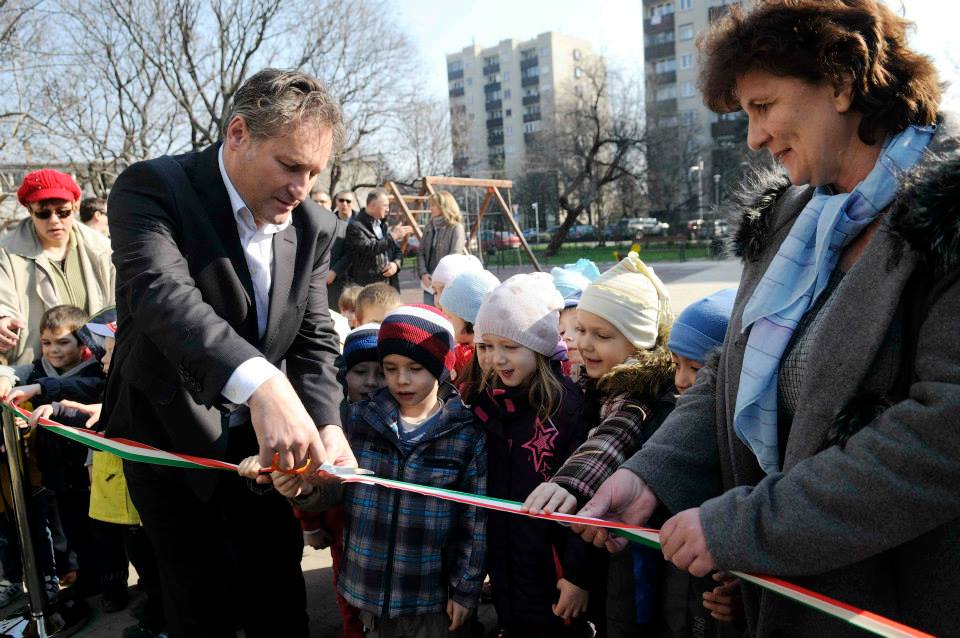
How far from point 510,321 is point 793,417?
1.69m

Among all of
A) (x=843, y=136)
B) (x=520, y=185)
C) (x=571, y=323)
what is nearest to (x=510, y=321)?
(x=571, y=323)

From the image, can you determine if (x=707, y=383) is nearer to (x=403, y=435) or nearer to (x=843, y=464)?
(x=843, y=464)

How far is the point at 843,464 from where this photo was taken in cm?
129

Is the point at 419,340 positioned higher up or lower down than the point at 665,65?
lower down

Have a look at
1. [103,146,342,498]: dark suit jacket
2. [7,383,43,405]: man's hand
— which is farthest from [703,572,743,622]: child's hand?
[7,383,43,405]: man's hand

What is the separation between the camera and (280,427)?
1777mm

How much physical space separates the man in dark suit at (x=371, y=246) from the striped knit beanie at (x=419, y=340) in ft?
18.2

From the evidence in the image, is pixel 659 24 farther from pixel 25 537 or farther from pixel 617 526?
pixel 617 526

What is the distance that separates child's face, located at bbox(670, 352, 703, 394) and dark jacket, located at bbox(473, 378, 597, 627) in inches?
15.4

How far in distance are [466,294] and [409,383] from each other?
1338 millimetres

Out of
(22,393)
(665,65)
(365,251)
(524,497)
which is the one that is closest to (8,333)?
(22,393)

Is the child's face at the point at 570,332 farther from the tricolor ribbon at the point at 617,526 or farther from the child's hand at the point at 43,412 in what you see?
the child's hand at the point at 43,412

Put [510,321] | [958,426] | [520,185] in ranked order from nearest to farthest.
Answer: [958,426], [510,321], [520,185]

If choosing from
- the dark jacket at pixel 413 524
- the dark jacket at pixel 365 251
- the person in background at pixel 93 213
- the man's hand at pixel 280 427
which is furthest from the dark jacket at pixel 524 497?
the dark jacket at pixel 365 251
